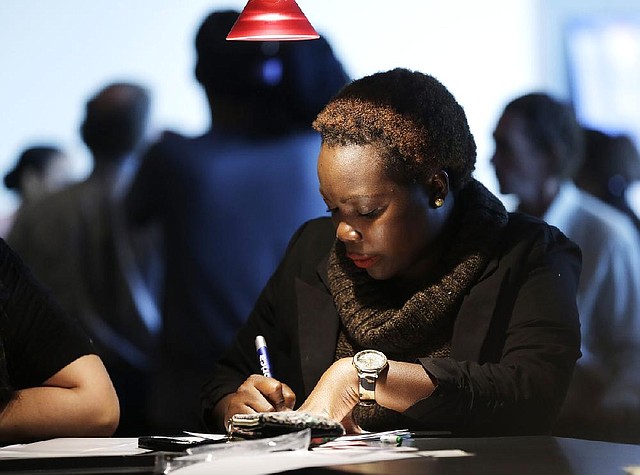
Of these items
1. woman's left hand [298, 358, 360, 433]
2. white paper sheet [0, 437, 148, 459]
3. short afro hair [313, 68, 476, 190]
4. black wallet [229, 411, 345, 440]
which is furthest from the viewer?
short afro hair [313, 68, 476, 190]

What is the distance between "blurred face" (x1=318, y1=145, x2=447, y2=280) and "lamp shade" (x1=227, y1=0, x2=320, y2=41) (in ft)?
1.06

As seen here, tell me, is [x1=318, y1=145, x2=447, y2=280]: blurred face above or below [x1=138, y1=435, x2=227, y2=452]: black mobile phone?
above

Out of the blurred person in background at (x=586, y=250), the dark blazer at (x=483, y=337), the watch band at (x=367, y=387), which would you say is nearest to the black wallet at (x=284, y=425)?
the watch band at (x=367, y=387)

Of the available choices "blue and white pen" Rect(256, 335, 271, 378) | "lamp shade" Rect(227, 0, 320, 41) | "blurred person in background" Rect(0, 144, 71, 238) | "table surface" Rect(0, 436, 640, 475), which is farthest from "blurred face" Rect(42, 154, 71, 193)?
"table surface" Rect(0, 436, 640, 475)

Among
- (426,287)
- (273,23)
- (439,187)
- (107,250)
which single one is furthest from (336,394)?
(107,250)

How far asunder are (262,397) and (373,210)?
509 mm

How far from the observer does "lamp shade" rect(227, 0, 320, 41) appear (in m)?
2.99

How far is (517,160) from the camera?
14.9 ft

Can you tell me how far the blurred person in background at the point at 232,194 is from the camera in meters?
4.60

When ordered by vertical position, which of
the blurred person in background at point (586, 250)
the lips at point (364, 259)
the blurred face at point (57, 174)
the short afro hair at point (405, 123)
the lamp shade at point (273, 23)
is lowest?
the blurred person in background at point (586, 250)

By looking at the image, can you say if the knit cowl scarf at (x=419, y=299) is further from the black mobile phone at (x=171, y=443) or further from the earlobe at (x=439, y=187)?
the black mobile phone at (x=171, y=443)

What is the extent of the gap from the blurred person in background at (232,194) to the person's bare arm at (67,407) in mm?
1634

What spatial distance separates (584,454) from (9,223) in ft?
10.1

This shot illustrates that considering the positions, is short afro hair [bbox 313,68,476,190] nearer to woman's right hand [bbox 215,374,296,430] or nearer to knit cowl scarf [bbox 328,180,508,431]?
knit cowl scarf [bbox 328,180,508,431]
